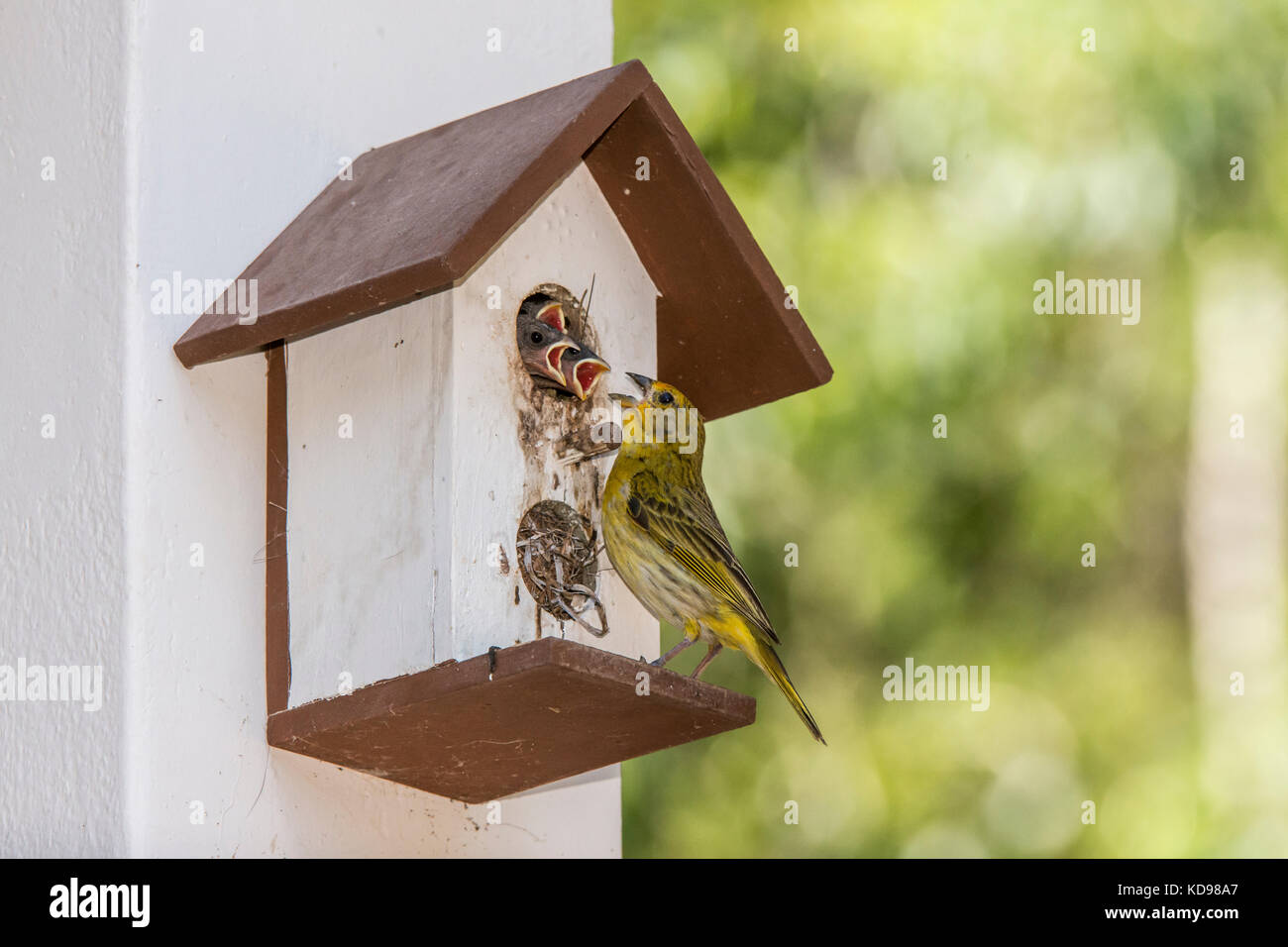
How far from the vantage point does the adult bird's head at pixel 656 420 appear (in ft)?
15.4

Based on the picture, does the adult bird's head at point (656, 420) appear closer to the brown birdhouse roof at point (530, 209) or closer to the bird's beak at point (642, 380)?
the bird's beak at point (642, 380)

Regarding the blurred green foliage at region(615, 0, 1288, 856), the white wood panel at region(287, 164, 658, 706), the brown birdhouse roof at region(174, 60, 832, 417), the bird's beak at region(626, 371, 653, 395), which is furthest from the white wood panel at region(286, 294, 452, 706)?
the blurred green foliage at region(615, 0, 1288, 856)

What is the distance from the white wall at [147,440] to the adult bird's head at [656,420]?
0.94m

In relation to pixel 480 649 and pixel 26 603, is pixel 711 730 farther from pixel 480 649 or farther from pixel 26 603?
pixel 26 603

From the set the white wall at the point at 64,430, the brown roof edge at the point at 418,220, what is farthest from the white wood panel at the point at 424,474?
the white wall at the point at 64,430

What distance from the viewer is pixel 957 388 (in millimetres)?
8891

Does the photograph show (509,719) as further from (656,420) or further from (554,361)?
(656,420)

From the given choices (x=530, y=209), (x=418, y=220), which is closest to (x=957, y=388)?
(x=530, y=209)

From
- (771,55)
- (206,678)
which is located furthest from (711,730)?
(771,55)

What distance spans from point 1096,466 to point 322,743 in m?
6.72

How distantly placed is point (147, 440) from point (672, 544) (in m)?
1.40

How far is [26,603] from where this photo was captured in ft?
13.9

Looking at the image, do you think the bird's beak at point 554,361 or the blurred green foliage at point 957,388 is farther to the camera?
the blurred green foliage at point 957,388
